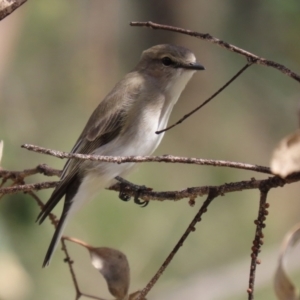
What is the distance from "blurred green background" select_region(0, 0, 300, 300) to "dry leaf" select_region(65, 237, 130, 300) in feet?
3.43

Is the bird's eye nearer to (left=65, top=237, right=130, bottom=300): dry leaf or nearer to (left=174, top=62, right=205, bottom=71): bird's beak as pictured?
(left=174, top=62, right=205, bottom=71): bird's beak

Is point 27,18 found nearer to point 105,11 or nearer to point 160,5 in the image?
point 105,11

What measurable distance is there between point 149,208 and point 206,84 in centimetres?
67

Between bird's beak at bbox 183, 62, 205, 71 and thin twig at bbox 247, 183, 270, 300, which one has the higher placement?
bird's beak at bbox 183, 62, 205, 71

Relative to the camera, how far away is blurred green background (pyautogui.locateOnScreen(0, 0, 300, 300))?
6.35 feet

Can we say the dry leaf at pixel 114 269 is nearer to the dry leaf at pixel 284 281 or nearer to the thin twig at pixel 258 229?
the thin twig at pixel 258 229

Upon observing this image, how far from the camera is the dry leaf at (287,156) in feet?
1.11

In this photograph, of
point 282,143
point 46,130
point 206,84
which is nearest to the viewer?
point 282,143

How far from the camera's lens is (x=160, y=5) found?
2271 mm

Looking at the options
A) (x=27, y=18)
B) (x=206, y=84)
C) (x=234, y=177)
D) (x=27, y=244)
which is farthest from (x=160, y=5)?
(x=27, y=244)

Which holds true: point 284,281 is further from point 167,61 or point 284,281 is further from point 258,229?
point 167,61

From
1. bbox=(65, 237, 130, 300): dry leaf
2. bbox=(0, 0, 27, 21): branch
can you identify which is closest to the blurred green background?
bbox=(65, 237, 130, 300): dry leaf

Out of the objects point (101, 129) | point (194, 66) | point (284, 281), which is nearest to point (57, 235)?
point (101, 129)

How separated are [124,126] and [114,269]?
1.51 feet
